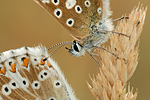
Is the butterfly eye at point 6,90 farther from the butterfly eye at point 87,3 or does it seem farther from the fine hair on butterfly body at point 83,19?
the butterfly eye at point 87,3

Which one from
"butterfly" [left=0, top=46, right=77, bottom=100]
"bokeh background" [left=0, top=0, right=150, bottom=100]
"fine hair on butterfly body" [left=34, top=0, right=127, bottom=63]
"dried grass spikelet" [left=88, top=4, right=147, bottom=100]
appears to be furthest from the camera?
"bokeh background" [left=0, top=0, right=150, bottom=100]

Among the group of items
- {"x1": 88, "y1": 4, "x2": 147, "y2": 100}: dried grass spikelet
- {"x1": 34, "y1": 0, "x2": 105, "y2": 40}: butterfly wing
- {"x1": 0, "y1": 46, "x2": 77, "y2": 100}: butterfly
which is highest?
{"x1": 34, "y1": 0, "x2": 105, "y2": 40}: butterfly wing

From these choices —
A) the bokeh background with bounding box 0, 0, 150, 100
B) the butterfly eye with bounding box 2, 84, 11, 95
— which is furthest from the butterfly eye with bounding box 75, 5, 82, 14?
the bokeh background with bounding box 0, 0, 150, 100

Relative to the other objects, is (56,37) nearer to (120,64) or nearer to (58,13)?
(58,13)

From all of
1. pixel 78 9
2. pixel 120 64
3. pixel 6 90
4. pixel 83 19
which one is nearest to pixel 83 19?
pixel 83 19

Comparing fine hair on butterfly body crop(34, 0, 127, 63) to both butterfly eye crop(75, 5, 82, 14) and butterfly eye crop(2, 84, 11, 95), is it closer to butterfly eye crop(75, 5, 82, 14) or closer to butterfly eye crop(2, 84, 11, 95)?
butterfly eye crop(75, 5, 82, 14)

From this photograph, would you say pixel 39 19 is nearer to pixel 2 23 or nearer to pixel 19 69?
pixel 2 23
